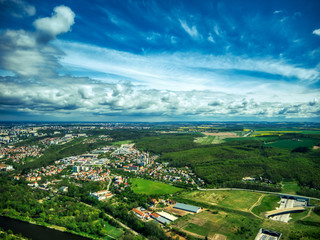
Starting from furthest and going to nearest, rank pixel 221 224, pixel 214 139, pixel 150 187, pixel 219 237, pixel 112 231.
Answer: pixel 214 139 → pixel 150 187 → pixel 221 224 → pixel 112 231 → pixel 219 237

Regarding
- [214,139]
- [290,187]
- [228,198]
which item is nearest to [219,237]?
[228,198]

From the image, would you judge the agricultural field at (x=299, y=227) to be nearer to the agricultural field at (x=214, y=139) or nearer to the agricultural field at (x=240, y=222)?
the agricultural field at (x=240, y=222)

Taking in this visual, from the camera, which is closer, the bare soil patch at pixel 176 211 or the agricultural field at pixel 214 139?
the bare soil patch at pixel 176 211

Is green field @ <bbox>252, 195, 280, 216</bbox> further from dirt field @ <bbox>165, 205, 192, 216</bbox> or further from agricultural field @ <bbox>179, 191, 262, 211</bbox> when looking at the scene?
dirt field @ <bbox>165, 205, 192, 216</bbox>

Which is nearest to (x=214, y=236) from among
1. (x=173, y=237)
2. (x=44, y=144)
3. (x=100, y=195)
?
(x=173, y=237)

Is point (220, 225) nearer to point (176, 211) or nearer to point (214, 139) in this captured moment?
point (176, 211)

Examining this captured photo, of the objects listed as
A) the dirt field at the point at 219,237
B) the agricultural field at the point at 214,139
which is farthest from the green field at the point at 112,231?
the agricultural field at the point at 214,139
